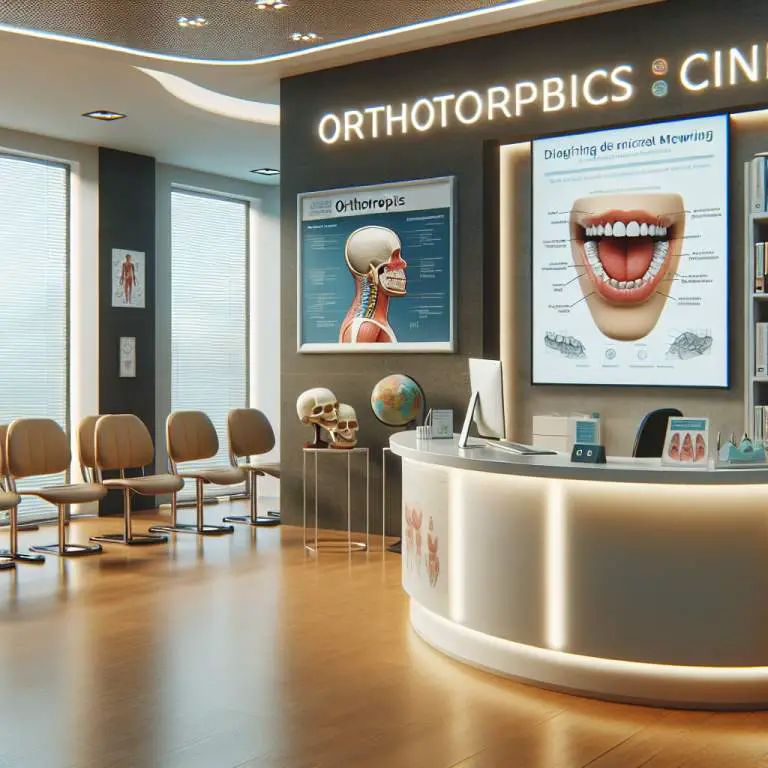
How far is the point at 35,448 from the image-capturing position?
765 cm

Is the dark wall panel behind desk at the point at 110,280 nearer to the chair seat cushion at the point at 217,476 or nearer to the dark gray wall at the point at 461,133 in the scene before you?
the chair seat cushion at the point at 217,476

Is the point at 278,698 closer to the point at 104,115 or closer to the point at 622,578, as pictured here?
the point at 622,578

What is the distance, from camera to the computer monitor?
5020mm

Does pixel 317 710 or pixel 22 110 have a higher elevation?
pixel 22 110

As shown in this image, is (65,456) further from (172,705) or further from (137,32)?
(172,705)

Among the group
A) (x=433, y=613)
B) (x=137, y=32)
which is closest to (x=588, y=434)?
(x=433, y=613)

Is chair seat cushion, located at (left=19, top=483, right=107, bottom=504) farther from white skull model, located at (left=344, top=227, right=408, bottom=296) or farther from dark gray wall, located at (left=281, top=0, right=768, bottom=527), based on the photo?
white skull model, located at (left=344, top=227, right=408, bottom=296)

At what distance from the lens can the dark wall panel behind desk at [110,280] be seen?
10.3 meters

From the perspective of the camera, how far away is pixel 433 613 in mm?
5137

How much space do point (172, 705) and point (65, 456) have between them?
13.2 feet

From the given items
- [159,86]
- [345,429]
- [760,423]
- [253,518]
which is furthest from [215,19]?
[253,518]

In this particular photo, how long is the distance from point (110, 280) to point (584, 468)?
712cm

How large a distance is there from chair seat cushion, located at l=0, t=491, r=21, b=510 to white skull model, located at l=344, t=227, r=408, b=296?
302 cm

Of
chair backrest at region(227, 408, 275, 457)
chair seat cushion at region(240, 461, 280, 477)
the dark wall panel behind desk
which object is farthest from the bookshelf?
the dark wall panel behind desk
